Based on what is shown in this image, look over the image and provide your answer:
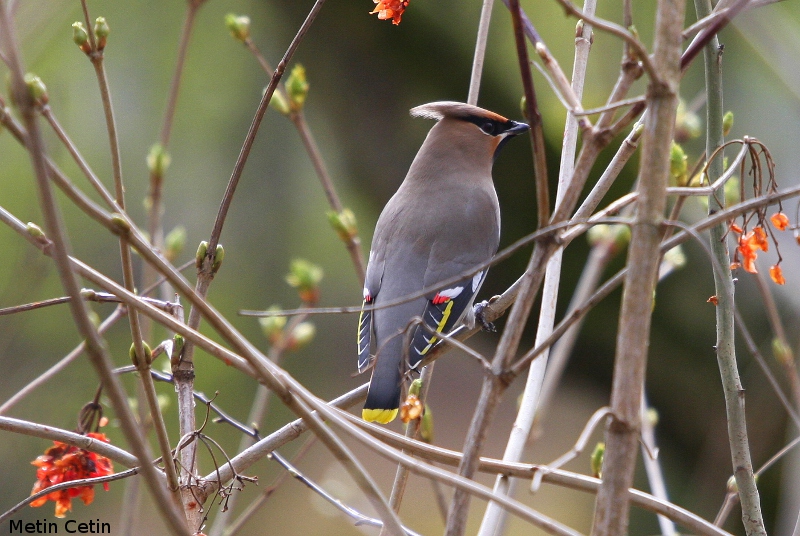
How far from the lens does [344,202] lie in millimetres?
6684

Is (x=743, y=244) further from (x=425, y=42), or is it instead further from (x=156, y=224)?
(x=425, y=42)

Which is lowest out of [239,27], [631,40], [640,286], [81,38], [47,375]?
[47,375]

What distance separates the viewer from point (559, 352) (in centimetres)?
178

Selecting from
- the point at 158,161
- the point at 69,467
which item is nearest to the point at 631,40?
the point at 69,467

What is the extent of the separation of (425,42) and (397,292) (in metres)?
3.48

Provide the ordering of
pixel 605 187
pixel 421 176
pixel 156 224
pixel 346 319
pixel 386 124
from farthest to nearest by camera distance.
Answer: pixel 346 319 → pixel 386 124 → pixel 421 176 → pixel 156 224 → pixel 605 187

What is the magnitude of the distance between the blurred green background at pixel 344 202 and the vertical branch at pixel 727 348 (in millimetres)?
2636

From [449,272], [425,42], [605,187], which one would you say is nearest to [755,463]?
[449,272]

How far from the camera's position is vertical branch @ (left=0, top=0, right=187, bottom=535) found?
2.48ft

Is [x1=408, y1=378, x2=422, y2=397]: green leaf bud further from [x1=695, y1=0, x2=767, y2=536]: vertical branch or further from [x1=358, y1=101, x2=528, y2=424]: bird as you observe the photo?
[x1=358, y1=101, x2=528, y2=424]: bird

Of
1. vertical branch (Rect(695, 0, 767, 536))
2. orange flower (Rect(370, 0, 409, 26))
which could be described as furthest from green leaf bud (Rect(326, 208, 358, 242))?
vertical branch (Rect(695, 0, 767, 536))

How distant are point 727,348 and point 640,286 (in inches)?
26.4

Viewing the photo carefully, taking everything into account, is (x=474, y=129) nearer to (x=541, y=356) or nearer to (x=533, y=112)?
(x=541, y=356)

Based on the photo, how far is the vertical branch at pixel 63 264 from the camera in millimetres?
756
